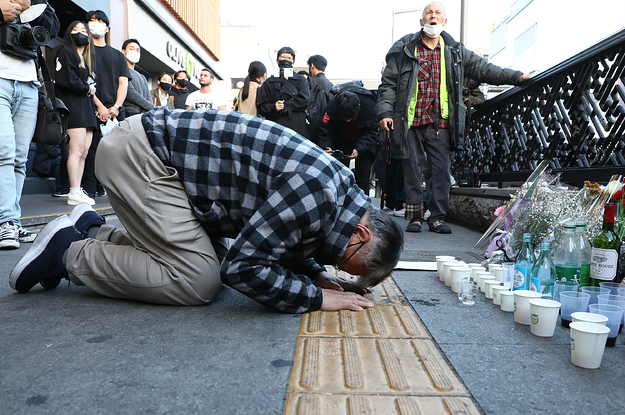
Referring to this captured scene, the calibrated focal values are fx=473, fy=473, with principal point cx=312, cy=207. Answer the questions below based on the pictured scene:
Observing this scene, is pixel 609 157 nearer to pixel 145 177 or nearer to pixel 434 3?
pixel 434 3

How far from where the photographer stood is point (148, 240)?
2.03 m

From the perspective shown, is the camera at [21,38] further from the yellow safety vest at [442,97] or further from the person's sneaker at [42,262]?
the yellow safety vest at [442,97]

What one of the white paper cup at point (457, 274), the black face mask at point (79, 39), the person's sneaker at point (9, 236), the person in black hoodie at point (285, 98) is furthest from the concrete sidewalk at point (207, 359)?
the person in black hoodie at point (285, 98)

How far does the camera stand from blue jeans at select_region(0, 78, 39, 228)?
3.07 metres

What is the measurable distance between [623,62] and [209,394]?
3.58m

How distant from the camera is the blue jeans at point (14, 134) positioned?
307 centimetres

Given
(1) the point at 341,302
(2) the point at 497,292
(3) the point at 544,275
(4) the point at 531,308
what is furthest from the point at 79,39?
(4) the point at 531,308

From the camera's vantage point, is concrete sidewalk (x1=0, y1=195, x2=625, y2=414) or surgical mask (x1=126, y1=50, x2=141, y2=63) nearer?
concrete sidewalk (x1=0, y1=195, x2=625, y2=414)

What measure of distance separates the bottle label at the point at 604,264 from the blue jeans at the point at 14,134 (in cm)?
344

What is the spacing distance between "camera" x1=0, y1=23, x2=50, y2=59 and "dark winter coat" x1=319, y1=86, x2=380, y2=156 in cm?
345

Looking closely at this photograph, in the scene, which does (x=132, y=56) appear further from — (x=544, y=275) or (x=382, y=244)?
(x=544, y=275)

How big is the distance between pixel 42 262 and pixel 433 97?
3697 mm

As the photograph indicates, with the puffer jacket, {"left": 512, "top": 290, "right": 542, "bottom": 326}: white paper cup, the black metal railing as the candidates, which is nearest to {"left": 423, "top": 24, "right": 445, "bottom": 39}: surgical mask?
Result: the puffer jacket

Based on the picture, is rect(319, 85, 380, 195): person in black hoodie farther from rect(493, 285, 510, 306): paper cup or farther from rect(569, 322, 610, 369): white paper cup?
rect(569, 322, 610, 369): white paper cup
